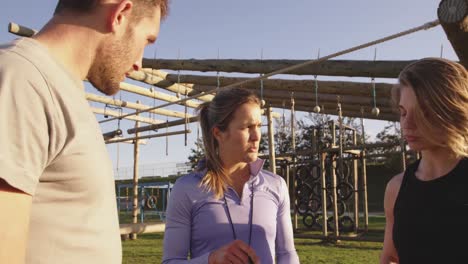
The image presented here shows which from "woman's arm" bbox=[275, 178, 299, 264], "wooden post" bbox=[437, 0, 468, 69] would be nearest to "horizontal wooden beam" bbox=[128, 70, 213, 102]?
"wooden post" bbox=[437, 0, 468, 69]

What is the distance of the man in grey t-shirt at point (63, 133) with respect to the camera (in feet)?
2.67

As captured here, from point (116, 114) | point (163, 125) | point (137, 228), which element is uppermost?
point (116, 114)

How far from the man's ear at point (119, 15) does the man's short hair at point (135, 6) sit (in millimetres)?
28

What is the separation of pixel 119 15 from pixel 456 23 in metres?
2.29

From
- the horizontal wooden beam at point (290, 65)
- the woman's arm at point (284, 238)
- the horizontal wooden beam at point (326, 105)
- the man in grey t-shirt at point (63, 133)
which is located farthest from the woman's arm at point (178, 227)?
the horizontal wooden beam at point (326, 105)

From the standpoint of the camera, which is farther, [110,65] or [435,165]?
[435,165]

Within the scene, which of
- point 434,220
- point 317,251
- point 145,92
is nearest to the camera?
point 434,220

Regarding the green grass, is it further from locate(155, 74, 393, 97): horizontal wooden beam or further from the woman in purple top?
the woman in purple top

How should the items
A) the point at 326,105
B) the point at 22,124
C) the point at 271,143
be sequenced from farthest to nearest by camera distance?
the point at 326,105
the point at 271,143
the point at 22,124

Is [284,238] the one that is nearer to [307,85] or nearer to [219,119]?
[219,119]

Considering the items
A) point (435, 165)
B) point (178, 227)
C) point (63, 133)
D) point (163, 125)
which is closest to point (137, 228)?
point (163, 125)

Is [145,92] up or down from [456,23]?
up

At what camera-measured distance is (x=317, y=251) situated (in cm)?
895

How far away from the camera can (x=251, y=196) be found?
6.65 ft
